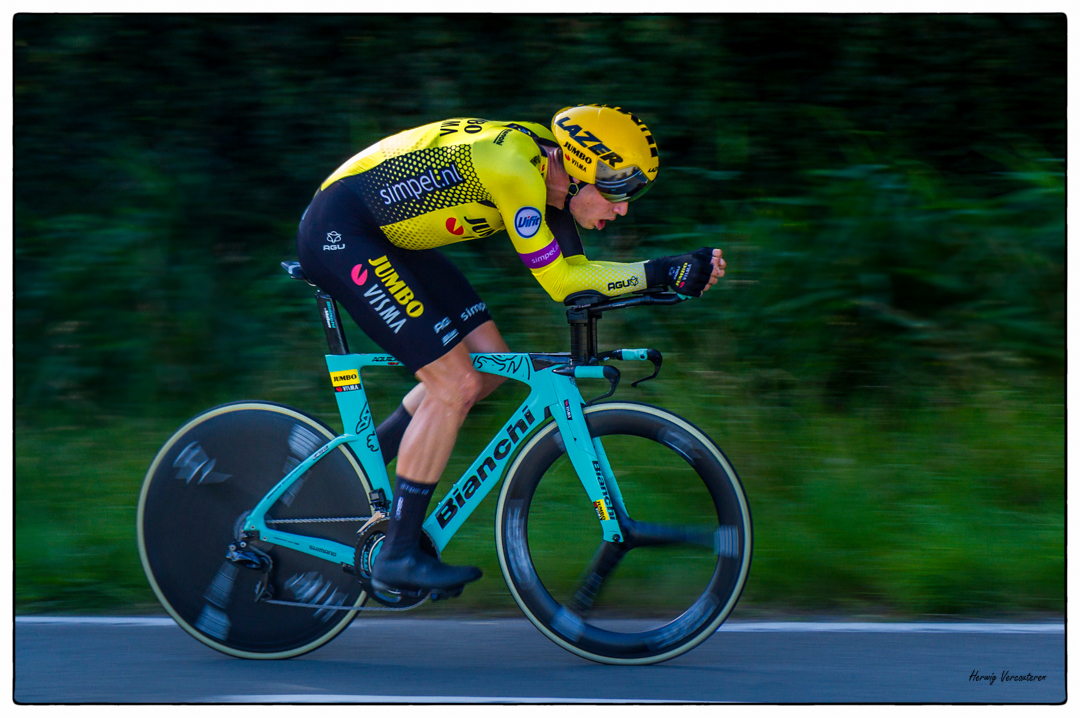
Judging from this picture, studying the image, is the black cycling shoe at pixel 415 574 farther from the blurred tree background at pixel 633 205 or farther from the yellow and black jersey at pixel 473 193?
the blurred tree background at pixel 633 205

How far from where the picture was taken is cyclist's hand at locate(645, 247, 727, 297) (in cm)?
288

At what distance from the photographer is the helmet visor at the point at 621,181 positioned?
3.05 meters

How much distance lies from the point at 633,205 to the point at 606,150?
2.60 metres

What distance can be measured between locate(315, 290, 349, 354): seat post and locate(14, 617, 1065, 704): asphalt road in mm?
1094

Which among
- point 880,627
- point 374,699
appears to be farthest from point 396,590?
point 880,627

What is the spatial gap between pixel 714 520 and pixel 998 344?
9.34 feet

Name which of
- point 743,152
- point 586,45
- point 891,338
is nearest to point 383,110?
point 586,45

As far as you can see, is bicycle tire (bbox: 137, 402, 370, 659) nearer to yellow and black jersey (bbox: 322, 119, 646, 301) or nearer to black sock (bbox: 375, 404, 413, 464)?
→ black sock (bbox: 375, 404, 413, 464)

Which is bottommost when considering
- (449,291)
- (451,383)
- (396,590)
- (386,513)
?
(396,590)

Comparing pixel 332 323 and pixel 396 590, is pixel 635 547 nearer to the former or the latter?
pixel 396 590

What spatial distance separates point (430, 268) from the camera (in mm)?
3361

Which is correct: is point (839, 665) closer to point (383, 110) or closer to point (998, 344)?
point (998, 344)

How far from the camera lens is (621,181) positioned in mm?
3057

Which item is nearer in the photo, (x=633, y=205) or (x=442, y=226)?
(x=442, y=226)
